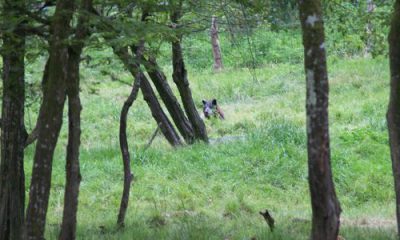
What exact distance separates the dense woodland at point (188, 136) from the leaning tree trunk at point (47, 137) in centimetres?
1

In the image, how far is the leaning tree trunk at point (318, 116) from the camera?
207 inches

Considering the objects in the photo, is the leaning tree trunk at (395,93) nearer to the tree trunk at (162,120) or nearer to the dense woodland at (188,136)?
the dense woodland at (188,136)

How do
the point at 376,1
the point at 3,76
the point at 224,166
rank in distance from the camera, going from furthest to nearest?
the point at 224,166 → the point at 376,1 → the point at 3,76

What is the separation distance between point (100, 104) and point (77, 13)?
16.6 m

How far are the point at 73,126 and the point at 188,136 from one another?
9.10 meters

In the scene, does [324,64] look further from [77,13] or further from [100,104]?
[100,104]

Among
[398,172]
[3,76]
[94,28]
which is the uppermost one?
[94,28]

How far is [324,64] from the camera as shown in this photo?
527 centimetres

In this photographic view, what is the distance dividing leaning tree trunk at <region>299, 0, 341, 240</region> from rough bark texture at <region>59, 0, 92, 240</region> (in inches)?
81.9

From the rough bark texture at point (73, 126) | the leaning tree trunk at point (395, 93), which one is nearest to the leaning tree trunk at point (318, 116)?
the leaning tree trunk at point (395, 93)

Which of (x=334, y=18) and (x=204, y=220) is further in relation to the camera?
(x=334, y=18)

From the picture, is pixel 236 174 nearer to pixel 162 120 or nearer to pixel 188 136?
pixel 188 136

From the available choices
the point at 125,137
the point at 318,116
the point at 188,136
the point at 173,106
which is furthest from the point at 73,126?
the point at 188,136

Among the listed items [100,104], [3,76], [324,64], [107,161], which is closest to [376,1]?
[324,64]
